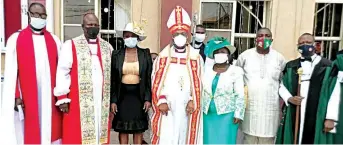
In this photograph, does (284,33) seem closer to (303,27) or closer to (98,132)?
(303,27)

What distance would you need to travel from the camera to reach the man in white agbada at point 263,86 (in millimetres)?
4277

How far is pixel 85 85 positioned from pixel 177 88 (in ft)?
3.24

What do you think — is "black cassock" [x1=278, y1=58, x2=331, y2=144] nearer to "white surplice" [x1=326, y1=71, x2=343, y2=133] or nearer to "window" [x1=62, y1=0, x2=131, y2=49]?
"white surplice" [x1=326, y1=71, x2=343, y2=133]

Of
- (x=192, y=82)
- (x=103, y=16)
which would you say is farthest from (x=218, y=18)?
(x=192, y=82)

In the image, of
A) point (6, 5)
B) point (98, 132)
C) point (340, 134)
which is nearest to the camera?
point (340, 134)

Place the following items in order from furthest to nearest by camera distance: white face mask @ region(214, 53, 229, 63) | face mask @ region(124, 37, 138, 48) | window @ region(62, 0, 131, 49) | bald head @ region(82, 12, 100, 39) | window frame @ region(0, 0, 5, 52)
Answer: window @ region(62, 0, 131, 49), window frame @ region(0, 0, 5, 52), face mask @ region(124, 37, 138, 48), white face mask @ region(214, 53, 229, 63), bald head @ region(82, 12, 100, 39)

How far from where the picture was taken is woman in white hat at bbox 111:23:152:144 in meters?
4.27

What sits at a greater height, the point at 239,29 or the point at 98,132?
the point at 239,29

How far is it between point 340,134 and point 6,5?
5533 millimetres

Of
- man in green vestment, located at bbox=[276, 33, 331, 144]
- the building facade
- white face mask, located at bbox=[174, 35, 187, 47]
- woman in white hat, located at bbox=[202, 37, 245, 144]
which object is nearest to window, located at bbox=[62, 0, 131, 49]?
the building facade

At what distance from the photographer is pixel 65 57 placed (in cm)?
399

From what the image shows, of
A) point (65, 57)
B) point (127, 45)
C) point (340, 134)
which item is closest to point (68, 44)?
point (65, 57)

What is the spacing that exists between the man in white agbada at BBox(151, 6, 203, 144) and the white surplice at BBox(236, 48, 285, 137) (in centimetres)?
59

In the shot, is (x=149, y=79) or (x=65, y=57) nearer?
(x=65, y=57)
